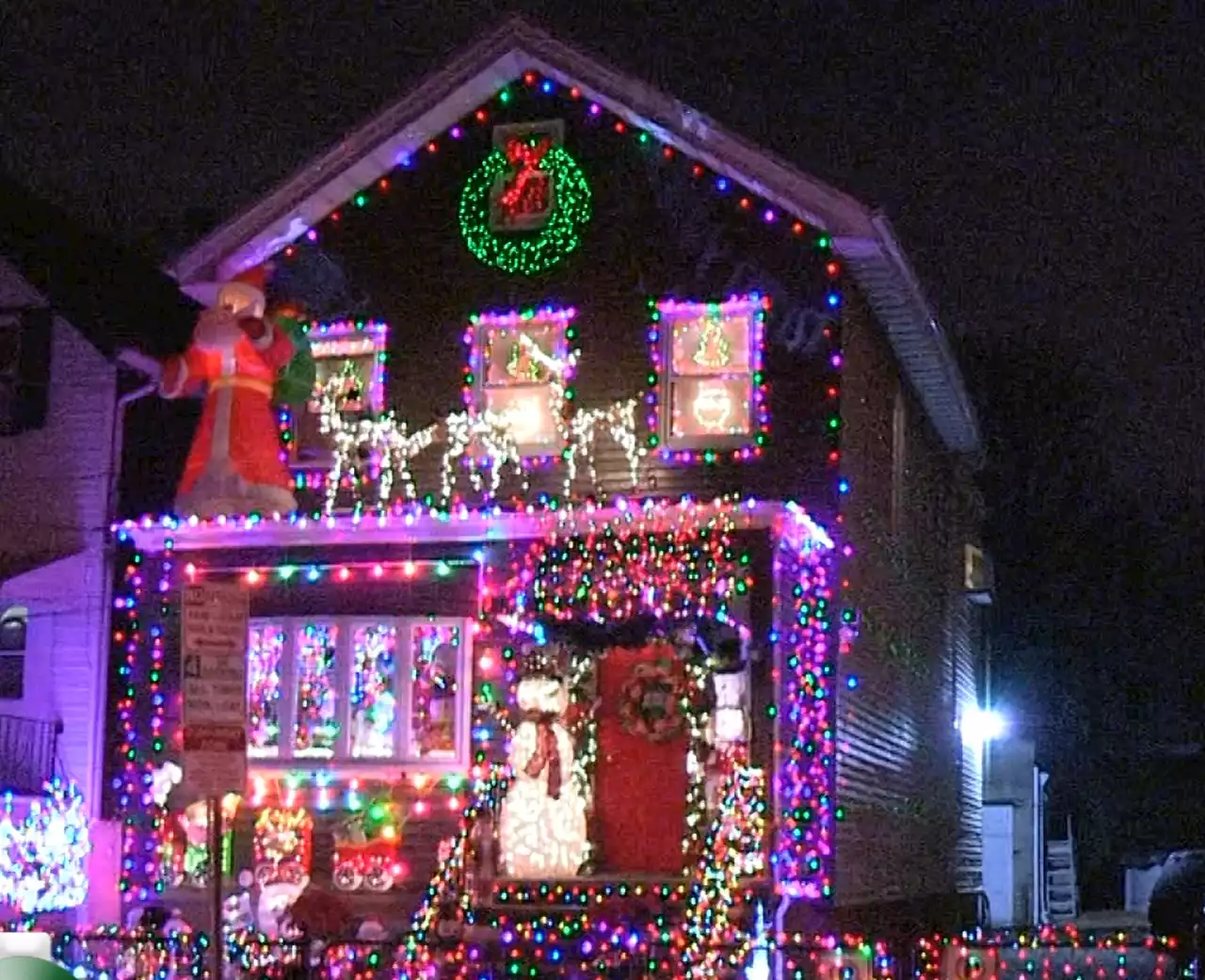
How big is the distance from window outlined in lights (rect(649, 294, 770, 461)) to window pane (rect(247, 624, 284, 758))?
4143 millimetres

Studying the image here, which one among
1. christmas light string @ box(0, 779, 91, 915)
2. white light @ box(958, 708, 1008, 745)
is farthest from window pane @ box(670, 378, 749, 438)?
white light @ box(958, 708, 1008, 745)

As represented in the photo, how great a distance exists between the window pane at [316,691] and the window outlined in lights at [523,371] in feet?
8.53

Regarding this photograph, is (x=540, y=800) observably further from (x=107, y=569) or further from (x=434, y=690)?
(x=107, y=569)

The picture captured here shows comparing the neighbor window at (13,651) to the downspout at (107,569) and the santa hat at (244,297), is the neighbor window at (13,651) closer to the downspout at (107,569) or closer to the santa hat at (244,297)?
the downspout at (107,569)

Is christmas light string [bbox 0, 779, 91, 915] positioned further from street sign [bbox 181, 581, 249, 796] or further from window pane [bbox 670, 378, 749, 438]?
street sign [bbox 181, 581, 249, 796]

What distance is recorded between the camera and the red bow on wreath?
15336mm

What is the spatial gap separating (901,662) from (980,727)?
24.9ft

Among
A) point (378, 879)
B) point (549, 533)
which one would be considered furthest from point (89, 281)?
point (378, 879)

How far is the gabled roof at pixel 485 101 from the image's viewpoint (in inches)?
635

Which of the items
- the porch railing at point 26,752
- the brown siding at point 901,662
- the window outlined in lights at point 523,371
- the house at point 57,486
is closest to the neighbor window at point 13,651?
the house at point 57,486

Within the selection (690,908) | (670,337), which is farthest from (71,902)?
(670,337)

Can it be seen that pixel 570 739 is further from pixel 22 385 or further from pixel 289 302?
pixel 22 385

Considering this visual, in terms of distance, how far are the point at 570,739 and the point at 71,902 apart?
5.02 meters

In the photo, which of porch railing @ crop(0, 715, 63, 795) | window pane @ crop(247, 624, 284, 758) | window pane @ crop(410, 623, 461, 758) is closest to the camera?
window pane @ crop(410, 623, 461, 758)
